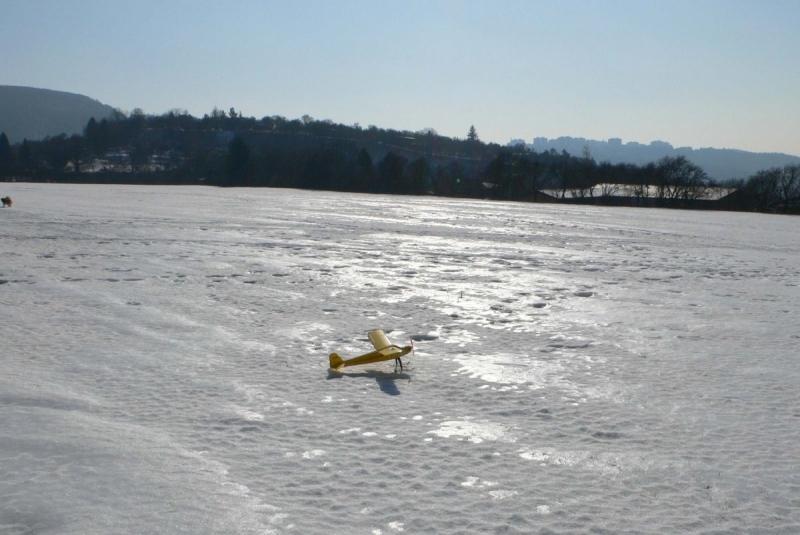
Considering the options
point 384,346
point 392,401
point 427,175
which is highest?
point 427,175

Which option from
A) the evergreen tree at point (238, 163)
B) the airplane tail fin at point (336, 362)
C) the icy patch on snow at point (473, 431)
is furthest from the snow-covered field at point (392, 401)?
the evergreen tree at point (238, 163)

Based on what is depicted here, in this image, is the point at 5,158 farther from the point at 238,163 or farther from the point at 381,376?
the point at 381,376

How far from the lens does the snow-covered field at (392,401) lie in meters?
3.18

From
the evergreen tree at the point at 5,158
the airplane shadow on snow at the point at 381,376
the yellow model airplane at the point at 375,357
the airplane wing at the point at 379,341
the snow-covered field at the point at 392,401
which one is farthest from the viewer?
the evergreen tree at the point at 5,158

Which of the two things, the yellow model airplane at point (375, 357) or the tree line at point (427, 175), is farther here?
the tree line at point (427, 175)

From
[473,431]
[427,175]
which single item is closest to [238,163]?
[427,175]

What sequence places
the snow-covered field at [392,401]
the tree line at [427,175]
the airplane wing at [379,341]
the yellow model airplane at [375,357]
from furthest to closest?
1. the tree line at [427,175]
2. the airplane wing at [379,341]
3. the yellow model airplane at [375,357]
4. the snow-covered field at [392,401]

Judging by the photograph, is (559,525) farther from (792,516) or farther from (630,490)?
(792,516)

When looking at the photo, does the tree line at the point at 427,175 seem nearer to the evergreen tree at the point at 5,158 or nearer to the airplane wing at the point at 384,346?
the evergreen tree at the point at 5,158

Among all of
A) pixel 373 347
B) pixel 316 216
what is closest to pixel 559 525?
pixel 373 347

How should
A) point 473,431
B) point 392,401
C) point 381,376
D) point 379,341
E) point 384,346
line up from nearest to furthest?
1. point 473,431
2. point 392,401
3. point 381,376
4. point 384,346
5. point 379,341

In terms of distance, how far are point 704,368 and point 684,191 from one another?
5385cm

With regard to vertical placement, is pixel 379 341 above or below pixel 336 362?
above

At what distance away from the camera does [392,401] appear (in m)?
4.72
